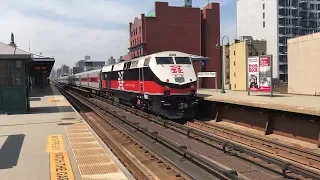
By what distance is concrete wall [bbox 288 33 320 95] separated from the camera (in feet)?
112

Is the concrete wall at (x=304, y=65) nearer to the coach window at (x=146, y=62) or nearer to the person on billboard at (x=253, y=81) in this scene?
the person on billboard at (x=253, y=81)

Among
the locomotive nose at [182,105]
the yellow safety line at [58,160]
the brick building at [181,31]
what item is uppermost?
the brick building at [181,31]

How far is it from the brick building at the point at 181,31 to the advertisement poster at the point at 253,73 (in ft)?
176

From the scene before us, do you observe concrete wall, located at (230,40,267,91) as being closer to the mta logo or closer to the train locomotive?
the train locomotive

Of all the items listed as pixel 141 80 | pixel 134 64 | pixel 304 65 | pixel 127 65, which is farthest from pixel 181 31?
pixel 141 80

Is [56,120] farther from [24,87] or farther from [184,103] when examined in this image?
[184,103]

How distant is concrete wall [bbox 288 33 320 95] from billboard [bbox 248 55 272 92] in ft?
56.1

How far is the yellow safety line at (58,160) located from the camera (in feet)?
24.9

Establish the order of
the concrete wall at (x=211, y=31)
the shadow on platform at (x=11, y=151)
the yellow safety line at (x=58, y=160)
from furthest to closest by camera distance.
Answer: the concrete wall at (x=211, y=31), the shadow on platform at (x=11, y=151), the yellow safety line at (x=58, y=160)

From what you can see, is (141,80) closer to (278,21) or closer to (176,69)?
(176,69)

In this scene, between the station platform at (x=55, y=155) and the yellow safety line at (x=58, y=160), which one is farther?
the station platform at (x=55, y=155)

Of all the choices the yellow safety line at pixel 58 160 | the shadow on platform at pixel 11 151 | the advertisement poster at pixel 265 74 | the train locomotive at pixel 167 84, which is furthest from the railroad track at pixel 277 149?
the shadow on platform at pixel 11 151

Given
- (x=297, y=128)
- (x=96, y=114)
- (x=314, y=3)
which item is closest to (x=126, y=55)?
(x=314, y=3)

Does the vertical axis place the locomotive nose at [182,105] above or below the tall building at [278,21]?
below
